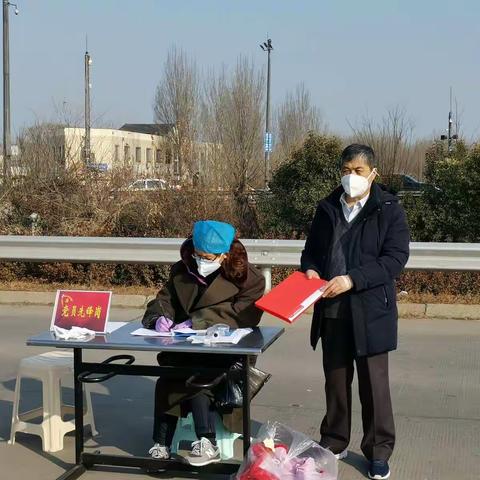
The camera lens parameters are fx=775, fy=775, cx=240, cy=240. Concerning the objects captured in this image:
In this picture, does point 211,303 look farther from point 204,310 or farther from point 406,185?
point 406,185

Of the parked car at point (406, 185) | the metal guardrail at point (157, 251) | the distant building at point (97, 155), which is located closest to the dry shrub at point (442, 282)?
the metal guardrail at point (157, 251)

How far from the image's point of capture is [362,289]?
4184 millimetres

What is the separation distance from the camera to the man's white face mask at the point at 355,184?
4.25 m

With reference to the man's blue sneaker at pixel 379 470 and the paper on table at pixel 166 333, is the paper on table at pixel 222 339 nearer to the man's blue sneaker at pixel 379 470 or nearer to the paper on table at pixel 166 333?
the paper on table at pixel 166 333

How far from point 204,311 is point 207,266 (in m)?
0.27

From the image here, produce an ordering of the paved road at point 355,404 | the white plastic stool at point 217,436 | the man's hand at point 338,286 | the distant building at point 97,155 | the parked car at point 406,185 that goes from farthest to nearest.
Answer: the distant building at point 97,155, the parked car at point 406,185, the paved road at point 355,404, the white plastic stool at point 217,436, the man's hand at point 338,286

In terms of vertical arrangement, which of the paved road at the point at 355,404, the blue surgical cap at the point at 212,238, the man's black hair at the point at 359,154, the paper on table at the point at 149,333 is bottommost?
the paved road at the point at 355,404

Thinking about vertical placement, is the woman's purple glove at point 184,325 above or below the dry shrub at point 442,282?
above

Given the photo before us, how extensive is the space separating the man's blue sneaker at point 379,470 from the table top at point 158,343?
0.92 metres

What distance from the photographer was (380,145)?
16.0m

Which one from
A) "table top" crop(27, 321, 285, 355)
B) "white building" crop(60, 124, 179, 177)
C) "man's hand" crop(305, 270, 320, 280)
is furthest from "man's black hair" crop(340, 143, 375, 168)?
"white building" crop(60, 124, 179, 177)

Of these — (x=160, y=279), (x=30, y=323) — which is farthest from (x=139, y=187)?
(x=30, y=323)

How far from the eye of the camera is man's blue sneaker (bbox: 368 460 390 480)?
14.4 ft

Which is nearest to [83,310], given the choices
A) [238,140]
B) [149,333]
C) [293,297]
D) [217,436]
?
[149,333]
